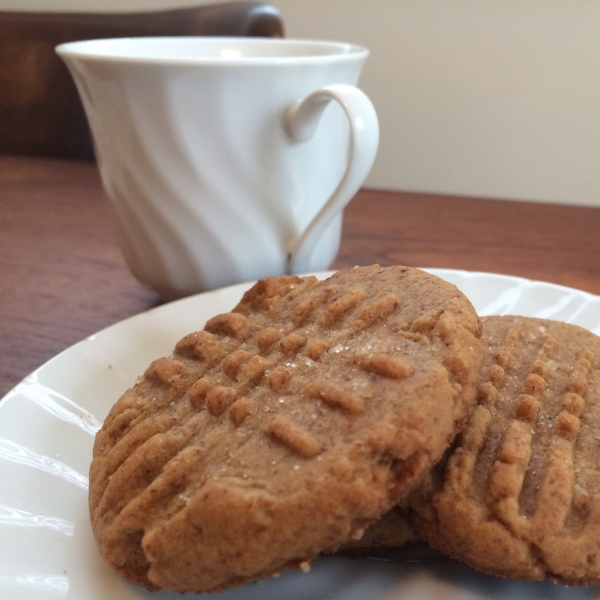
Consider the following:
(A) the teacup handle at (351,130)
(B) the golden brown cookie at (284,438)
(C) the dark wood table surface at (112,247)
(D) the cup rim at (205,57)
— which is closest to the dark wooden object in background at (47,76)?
(C) the dark wood table surface at (112,247)

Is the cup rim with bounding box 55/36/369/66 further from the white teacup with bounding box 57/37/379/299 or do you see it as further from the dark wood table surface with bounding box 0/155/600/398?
the dark wood table surface with bounding box 0/155/600/398

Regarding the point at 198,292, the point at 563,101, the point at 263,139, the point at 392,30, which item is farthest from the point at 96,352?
the point at 563,101

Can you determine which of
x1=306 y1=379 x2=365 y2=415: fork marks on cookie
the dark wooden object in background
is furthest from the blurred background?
x1=306 y1=379 x2=365 y2=415: fork marks on cookie

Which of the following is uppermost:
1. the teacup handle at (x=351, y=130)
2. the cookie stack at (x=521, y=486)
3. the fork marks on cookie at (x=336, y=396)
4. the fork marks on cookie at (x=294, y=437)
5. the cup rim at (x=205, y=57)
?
the cup rim at (x=205, y=57)

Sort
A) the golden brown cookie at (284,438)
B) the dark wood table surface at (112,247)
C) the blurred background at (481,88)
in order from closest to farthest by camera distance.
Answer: the golden brown cookie at (284,438) < the dark wood table surface at (112,247) < the blurred background at (481,88)

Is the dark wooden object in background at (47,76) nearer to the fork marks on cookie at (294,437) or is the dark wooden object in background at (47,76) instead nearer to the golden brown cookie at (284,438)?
the golden brown cookie at (284,438)

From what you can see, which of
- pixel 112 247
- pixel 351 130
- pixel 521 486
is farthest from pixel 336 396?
pixel 112 247

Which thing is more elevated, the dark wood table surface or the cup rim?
the cup rim

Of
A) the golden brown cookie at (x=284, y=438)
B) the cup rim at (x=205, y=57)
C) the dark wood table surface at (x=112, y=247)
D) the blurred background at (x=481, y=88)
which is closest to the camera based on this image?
the golden brown cookie at (x=284, y=438)
